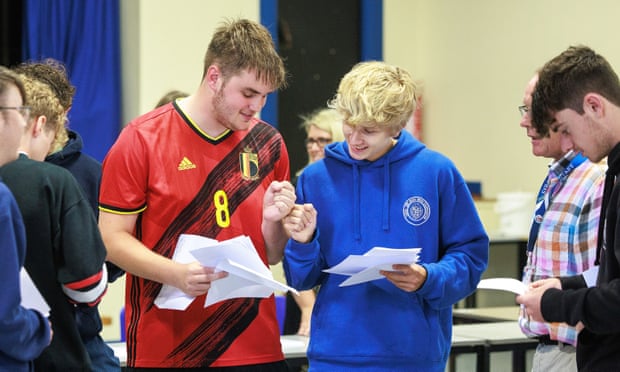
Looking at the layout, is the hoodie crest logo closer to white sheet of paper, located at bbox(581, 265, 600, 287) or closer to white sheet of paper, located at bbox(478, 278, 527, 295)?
white sheet of paper, located at bbox(478, 278, 527, 295)

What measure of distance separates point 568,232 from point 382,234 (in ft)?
2.09

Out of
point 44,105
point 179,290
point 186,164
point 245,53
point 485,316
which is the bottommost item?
point 485,316

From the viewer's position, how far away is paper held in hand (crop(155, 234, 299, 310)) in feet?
7.60

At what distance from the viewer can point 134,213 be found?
100 inches

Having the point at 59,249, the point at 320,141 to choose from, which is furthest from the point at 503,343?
the point at 59,249

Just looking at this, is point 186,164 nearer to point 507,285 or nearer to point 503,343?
point 507,285

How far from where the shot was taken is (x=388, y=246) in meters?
2.54

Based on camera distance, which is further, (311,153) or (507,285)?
(311,153)

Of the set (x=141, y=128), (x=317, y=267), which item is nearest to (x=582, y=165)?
(x=317, y=267)

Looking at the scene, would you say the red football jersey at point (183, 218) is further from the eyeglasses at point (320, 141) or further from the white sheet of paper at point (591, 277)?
the eyeglasses at point (320, 141)

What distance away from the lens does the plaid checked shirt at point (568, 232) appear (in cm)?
268

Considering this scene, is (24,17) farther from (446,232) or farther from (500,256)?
(446,232)

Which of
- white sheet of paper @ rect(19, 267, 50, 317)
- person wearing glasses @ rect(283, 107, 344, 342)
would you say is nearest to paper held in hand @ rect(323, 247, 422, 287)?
white sheet of paper @ rect(19, 267, 50, 317)

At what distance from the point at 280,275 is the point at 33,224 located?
Answer: 458 cm
